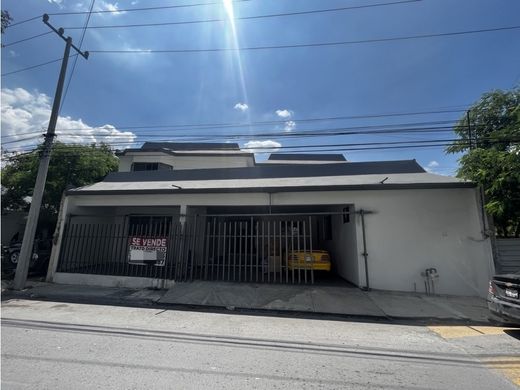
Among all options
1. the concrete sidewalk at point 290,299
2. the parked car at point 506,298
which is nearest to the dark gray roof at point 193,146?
the concrete sidewalk at point 290,299

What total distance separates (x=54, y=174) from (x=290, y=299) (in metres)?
15.0

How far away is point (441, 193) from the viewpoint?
8.62 m

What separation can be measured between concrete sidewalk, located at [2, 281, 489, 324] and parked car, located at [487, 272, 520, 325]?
1107mm

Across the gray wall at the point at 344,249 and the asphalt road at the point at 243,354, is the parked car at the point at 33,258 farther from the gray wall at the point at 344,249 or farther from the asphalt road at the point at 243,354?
the gray wall at the point at 344,249

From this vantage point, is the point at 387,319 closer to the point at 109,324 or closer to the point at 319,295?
the point at 319,295

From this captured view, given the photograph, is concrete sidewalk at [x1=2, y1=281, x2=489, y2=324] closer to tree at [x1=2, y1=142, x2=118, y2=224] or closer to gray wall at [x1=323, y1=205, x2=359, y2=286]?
gray wall at [x1=323, y1=205, x2=359, y2=286]

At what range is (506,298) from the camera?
16.7 feet

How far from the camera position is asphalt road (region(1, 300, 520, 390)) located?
326 cm

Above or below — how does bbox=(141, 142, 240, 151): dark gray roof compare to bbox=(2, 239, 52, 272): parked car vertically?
above

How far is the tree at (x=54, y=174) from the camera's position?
591 inches

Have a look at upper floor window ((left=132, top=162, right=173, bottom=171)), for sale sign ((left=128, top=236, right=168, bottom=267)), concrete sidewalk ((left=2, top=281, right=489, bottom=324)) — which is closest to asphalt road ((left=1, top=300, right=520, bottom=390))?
concrete sidewalk ((left=2, top=281, right=489, bottom=324))

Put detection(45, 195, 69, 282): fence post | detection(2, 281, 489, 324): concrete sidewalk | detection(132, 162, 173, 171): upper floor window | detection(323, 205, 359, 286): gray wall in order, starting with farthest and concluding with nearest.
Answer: detection(132, 162, 173, 171): upper floor window → detection(45, 195, 69, 282): fence post → detection(323, 205, 359, 286): gray wall → detection(2, 281, 489, 324): concrete sidewalk

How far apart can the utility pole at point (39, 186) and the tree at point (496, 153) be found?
549 inches

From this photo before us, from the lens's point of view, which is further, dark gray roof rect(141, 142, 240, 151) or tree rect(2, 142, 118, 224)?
dark gray roof rect(141, 142, 240, 151)
